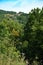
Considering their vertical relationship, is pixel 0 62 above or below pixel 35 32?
above

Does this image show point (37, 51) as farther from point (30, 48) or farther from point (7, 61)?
point (7, 61)

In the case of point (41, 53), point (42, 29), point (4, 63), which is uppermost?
point (4, 63)

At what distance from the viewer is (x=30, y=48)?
3519 centimetres

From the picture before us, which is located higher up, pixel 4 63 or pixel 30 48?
pixel 4 63

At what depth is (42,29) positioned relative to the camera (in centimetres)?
3350

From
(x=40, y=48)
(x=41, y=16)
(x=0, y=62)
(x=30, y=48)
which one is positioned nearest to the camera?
(x=0, y=62)

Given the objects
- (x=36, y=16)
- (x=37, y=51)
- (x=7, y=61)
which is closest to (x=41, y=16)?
(x=36, y=16)

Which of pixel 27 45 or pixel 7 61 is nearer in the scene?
pixel 7 61

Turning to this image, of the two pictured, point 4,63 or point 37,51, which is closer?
point 4,63

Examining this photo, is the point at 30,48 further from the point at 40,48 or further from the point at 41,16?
the point at 41,16

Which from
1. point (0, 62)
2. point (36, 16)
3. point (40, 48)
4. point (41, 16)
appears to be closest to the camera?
point (0, 62)

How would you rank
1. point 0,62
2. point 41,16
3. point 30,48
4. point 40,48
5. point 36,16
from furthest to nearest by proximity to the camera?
point 36,16 → point 41,16 → point 30,48 → point 40,48 → point 0,62

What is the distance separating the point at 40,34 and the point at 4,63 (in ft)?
89.7

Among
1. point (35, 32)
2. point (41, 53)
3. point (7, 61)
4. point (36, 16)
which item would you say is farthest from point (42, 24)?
point (7, 61)
